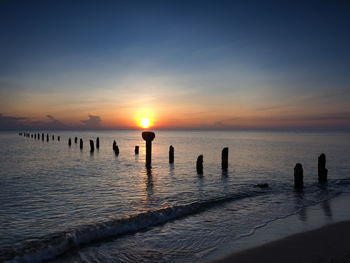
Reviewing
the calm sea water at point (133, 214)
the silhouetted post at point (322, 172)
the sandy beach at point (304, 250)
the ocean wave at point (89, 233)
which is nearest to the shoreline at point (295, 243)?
the sandy beach at point (304, 250)

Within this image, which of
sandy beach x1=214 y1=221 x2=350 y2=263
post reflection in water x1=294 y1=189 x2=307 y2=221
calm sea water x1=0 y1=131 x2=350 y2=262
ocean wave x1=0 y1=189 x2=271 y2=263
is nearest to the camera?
sandy beach x1=214 y1=221 x2=350 y2=263

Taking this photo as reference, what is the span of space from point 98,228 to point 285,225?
5.15m

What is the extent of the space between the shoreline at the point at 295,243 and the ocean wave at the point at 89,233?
8.50 ft

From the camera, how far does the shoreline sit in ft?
15.6

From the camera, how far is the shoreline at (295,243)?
475cm

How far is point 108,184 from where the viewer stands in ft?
42.0

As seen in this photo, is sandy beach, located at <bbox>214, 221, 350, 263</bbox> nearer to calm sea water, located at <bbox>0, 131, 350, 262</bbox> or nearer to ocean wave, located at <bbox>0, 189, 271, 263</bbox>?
calm sea water, located at <bbox>0, 131, 350, 262</bbox>

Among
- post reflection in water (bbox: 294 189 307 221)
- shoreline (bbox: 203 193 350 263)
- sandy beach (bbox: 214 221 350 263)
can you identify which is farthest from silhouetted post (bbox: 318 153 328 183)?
sandy beach (bbox: 214 221 350 263)

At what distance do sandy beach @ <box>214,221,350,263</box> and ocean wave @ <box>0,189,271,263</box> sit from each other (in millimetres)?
2968

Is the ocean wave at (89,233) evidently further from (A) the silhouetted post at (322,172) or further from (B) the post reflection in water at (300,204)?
(A) the silhouetted post at (322,172)

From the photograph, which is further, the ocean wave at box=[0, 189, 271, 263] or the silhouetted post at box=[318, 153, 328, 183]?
the silhouetted post at box=[318, 153, 328, 183]

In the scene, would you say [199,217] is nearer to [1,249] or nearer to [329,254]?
[329,254]

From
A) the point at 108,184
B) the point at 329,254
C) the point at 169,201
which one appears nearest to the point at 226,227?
the point at 329,254

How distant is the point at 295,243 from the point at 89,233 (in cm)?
495
